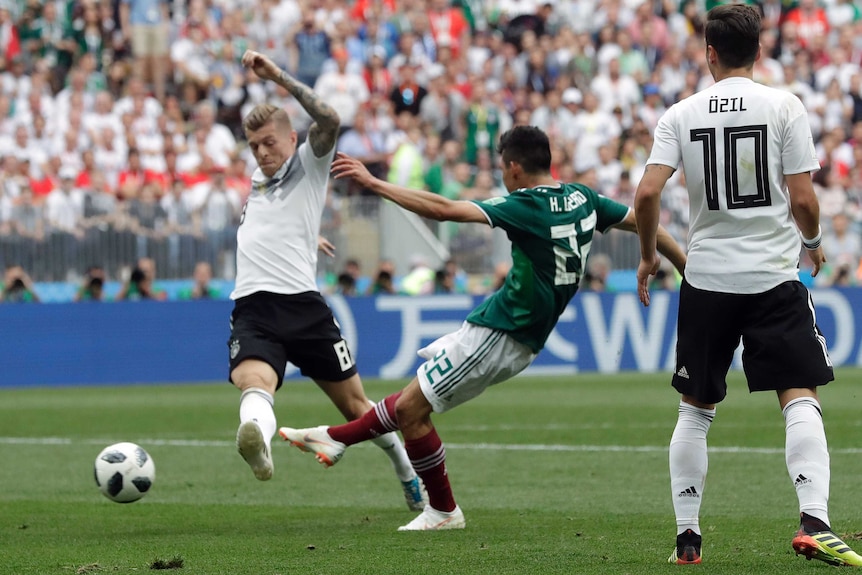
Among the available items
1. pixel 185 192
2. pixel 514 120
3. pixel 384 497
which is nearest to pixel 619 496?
pixel 384 497

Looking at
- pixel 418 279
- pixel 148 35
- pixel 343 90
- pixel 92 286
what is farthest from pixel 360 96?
pixel 92 286

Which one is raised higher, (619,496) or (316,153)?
(316,153)

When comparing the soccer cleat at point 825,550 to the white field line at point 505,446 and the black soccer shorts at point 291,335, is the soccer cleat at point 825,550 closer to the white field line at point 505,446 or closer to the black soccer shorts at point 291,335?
the black soccer shorts at point 291,335

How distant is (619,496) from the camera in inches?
352

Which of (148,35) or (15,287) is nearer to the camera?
(15,287)

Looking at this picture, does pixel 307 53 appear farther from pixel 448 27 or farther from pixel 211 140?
pixel 211 140

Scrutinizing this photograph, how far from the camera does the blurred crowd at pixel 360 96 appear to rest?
776 inches

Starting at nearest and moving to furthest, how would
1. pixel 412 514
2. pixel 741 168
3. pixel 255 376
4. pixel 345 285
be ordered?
pixel 741 168, pixel 255 376, pixel 412 514, pixel 345 285

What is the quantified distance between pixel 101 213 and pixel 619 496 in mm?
11884

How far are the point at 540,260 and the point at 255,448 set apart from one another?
1.66 m

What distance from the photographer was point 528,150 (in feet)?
24.3

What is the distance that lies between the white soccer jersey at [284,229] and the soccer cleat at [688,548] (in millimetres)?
2978

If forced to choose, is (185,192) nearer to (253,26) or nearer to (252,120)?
(253,26)

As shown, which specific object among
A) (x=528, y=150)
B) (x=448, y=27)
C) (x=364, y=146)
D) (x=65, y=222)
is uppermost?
(x=448, y=27)
